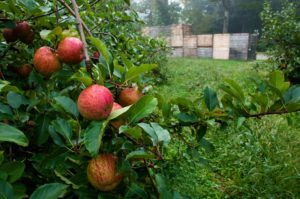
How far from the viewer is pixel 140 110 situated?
664 millimetres

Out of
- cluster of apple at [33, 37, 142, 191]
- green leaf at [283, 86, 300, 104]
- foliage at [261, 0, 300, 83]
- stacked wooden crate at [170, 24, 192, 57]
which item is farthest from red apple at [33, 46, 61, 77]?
stacked wooden crate at [170, 24, 192, 57]

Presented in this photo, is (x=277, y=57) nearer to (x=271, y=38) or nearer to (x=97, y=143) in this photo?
(x=271, y=38)

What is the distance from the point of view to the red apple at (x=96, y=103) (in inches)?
23.3

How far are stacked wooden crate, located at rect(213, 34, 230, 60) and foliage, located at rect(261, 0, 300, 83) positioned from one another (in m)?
7.87

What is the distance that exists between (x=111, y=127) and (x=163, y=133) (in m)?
0.10

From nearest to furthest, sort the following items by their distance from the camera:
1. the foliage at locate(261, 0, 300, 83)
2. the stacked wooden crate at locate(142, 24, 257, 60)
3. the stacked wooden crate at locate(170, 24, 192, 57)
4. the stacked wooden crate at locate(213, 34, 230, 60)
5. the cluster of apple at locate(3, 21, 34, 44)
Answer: the cluster of apple at locate(3, 21, 34, 44) → the foliage at locate(261, 0, 300, 83) → the stacked wooden crate at locate(142, 24, 257, 60) → the stacked wooden crate at locate(213, 34, 230, 60) → the stacked wooden crate at locate(170, 24, 192, 57)

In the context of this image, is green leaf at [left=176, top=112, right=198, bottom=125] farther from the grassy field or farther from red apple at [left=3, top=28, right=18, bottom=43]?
the grassy field

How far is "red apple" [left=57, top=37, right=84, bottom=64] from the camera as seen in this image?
740 millimetres

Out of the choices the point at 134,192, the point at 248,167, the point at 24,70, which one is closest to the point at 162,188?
the point at 134,192

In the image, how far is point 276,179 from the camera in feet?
6.97

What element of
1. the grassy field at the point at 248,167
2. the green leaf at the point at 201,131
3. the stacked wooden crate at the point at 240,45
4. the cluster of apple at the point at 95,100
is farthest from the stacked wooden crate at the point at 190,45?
the cluster of apple at the point at 95,100

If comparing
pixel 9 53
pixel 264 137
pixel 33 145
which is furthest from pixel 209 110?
pixel 264 137

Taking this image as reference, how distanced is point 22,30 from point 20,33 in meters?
0.01

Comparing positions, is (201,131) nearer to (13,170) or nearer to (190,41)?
(13,170)
